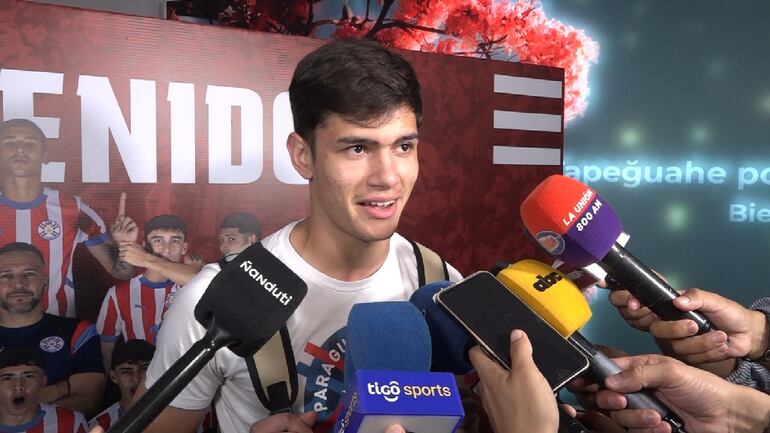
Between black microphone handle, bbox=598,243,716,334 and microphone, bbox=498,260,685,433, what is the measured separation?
0.36 ft

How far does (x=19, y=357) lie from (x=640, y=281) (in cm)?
153

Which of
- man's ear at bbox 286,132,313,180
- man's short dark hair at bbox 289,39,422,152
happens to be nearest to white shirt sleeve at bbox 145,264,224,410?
man's ear at bbox 286,132,313,180

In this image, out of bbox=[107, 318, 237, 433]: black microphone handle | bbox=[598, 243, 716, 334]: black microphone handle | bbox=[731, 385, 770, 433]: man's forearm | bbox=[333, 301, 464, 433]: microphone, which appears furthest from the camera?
bbox=[731, 385, 770, 433]: man's forearm

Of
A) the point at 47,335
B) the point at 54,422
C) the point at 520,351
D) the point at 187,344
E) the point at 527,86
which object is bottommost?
the point at 54,422

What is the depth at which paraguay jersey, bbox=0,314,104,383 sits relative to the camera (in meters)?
1.63

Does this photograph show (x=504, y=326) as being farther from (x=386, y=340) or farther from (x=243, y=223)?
(x=243, y=223)

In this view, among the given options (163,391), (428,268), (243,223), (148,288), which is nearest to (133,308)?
(148,288)

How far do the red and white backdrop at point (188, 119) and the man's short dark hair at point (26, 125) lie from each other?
13mm

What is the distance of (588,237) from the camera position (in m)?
1.03

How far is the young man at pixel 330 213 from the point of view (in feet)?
4.03

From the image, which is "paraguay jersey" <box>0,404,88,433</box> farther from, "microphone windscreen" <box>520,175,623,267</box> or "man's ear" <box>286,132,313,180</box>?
"microphone windscreen" <box>520,175,623,267</box>

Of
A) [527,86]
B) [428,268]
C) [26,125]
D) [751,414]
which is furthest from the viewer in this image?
[527,86]

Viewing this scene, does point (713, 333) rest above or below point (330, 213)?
below

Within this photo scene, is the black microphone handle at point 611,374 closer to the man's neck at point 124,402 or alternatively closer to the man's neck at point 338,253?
the man's neck at point 338,253
